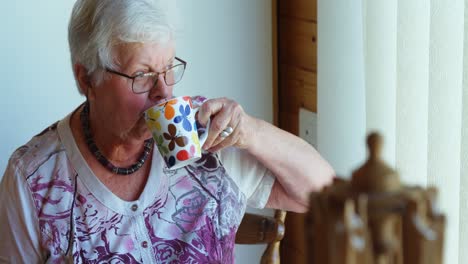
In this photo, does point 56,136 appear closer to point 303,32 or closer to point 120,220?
point 120,220

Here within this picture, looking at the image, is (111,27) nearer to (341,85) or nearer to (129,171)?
(129,171)

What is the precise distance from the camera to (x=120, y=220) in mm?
1438

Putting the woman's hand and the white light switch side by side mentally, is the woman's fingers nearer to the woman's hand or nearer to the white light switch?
the woman's hand

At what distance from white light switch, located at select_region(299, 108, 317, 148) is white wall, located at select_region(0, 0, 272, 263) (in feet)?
0.40

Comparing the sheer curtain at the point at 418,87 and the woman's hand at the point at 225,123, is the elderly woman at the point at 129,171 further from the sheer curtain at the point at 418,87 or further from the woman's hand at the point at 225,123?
the sheer curtain at the point at 418,87

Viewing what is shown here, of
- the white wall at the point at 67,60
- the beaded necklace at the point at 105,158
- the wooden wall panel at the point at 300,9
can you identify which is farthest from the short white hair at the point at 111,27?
the wooden wall panel at the point at 300,9

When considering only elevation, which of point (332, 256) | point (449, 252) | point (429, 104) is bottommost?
point (449, 252)

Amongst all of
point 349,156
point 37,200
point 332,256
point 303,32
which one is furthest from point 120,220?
point 332,256

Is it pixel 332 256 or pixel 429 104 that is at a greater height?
pixel 332 256

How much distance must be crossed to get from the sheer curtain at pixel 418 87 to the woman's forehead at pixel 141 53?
1.41 ft

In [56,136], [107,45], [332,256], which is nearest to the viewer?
[332,256]

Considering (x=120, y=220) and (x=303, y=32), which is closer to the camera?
(x=120, y=220)

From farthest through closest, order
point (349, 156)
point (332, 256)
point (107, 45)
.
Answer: point (349, 156) < point (107, 45) < point (332, 256)

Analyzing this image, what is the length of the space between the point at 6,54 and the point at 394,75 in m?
0.89
